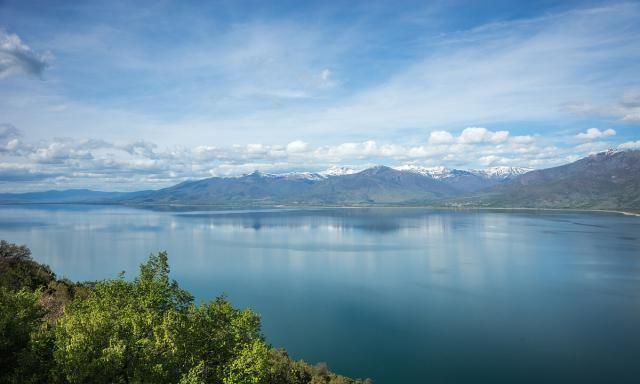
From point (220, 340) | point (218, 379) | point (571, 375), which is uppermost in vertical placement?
point (220, 340)

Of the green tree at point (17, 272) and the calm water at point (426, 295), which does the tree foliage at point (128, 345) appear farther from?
the green tree at point (17, 272)

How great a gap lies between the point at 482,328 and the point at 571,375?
45.8 feet

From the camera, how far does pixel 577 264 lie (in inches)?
4045

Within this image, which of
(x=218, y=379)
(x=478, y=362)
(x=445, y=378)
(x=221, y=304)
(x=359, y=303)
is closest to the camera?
(x=218, y=379)

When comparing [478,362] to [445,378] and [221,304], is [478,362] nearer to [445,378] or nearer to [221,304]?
[445,378]

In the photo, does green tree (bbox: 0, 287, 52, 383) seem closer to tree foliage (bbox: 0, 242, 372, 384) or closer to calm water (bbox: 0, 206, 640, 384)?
tree foliage (bbox: 0, 242, 372, 384)

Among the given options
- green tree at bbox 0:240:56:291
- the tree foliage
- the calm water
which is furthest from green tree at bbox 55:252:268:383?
green tree at bbox 0:240:56:291

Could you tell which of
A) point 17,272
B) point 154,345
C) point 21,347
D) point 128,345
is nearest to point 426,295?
point 154,345

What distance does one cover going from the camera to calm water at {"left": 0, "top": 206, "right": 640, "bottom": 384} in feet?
150

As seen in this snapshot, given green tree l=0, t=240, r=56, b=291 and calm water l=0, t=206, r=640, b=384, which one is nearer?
calm water l=0, t=206, r=640, b=384

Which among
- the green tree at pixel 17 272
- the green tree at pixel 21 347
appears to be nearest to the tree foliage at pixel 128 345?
the green tree at pixel 21 347

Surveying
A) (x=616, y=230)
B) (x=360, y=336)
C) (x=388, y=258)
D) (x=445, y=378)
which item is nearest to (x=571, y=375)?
(x=445, y=378)

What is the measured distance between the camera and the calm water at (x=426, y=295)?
150ft

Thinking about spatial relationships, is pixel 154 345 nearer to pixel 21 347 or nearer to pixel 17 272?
pixel 21 347
